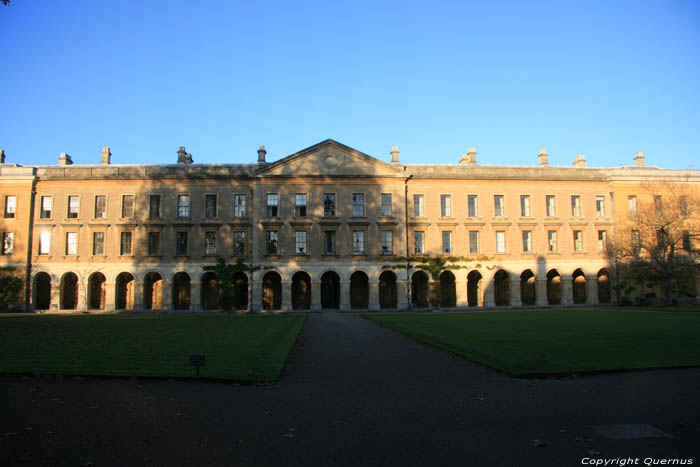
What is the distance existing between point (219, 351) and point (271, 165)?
27.9 m

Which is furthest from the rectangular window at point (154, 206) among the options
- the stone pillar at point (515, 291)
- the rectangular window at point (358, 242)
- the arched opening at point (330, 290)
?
the stone pillar at point (515, 291)

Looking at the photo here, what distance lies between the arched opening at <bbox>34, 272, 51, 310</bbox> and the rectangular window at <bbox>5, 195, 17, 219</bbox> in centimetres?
560

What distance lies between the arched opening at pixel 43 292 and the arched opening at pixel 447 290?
113 feet

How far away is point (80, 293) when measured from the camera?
4025 cm

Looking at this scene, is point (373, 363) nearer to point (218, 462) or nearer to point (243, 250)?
point (218, 462)

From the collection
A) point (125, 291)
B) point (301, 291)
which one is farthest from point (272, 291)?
point (125, 291)

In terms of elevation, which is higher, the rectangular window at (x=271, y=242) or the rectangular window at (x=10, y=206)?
the rectangular window at (x=10, y=206)

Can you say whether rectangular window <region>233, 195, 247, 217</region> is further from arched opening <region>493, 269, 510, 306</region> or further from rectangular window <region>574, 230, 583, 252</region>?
rectangular window <region>574, 230, 583, 252</region>

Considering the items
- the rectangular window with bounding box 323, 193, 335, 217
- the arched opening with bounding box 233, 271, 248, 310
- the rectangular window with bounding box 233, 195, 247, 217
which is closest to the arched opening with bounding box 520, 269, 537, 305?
the rectangular window with bounding box 323, 193, 335, 217

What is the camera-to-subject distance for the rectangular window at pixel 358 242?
41.1 metres

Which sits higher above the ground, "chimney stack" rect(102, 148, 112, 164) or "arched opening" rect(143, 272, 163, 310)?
"chimney stack" rect(102, 148, 112, 164)

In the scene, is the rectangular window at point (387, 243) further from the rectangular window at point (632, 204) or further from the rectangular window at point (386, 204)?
the rectangular window at point (632, 204)

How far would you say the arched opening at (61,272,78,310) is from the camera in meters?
42.3

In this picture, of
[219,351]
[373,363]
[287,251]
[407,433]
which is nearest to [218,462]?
[407,433]
